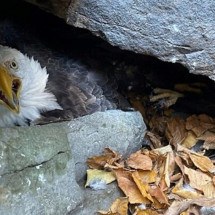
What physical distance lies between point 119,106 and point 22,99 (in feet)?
1.55

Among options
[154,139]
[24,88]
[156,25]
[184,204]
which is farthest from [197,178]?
[24,88]

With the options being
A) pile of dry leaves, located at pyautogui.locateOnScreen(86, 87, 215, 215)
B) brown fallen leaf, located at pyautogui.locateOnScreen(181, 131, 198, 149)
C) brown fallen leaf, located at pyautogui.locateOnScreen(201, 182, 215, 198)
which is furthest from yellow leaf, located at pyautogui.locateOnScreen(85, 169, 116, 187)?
brown fallen leaf, located at pyautogui.locateOnScreen(181, 131, 198, 149)

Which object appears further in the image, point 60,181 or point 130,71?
point 130,71

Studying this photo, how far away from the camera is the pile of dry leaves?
1830 millimetres

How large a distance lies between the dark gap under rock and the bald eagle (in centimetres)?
12

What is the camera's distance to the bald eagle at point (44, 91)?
6.14ft

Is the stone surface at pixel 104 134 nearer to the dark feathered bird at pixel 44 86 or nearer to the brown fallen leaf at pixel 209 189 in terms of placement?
the dark feathered bird at pixel 44 86

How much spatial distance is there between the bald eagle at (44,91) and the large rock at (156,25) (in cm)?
25

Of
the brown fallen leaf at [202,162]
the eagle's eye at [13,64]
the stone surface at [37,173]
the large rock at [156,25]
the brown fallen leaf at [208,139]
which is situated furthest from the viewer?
the brown fallen leaf at [208,139]

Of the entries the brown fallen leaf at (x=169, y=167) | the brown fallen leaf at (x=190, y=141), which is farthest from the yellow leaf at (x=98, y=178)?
the brown fallen leaf at (x=190, y=141)

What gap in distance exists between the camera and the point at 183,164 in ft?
6.75

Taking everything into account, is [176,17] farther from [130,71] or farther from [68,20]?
[130,71]

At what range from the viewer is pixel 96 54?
236cm

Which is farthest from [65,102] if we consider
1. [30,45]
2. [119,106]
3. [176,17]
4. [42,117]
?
[176,17]
